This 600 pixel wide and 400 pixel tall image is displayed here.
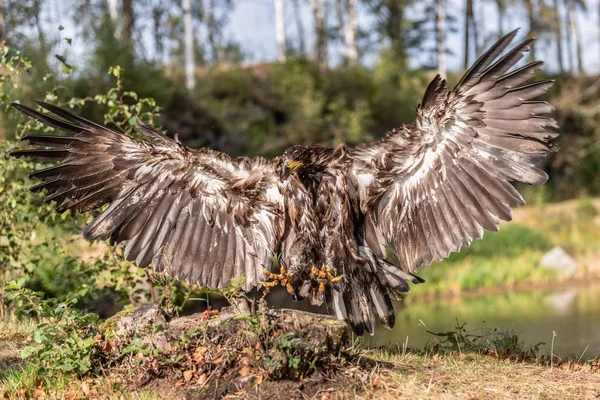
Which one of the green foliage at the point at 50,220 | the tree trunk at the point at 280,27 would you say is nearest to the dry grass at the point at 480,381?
the green foliage at the point at 50,220

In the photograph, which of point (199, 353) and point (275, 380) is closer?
point (275, 380)

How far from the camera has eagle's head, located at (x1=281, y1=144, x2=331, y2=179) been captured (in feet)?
16.1

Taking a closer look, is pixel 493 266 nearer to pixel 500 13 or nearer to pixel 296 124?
pixel 296 124

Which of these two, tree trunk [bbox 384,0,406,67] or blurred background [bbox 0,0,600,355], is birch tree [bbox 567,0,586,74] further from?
tree trunk [bbox 384,0,406,67]

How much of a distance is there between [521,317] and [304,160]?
6.77 metres

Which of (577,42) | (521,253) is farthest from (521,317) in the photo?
(577,42)

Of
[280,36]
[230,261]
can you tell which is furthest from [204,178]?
[280,36]

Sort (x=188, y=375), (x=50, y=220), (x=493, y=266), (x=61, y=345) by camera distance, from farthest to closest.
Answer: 1. (x=493, y=266)
2. (x=50, y=220)
3. (x=61, y=345)
4. (x=188, y=375)

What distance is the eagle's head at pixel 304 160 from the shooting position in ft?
16.1

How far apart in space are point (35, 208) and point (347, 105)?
16.7 meters

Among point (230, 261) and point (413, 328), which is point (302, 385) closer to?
point (230, 261)

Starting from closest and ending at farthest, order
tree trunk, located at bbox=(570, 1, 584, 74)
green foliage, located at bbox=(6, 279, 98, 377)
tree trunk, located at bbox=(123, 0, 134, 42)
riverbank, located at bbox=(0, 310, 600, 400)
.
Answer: riverbank, located at bbox=(0, 310, 600, 400) → green foliage, located at bbox=(6, 279, 98, 377) → tree trunk, located at bbox=(123, 0, 134, 42) → tree trunk, located at bbox=(570, 1, 584, 74)

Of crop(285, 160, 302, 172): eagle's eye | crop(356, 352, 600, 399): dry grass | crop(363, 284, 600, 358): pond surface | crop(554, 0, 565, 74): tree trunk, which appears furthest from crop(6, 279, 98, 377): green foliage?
crop(554, 0, 565, 74): tree trunk

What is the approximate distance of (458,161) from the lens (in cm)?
491
